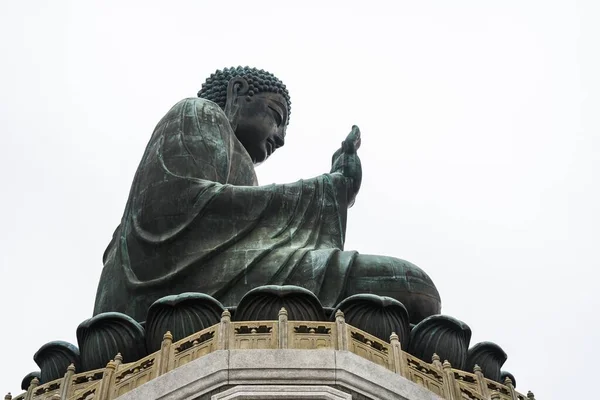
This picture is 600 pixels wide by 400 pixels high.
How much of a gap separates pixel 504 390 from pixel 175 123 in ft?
19.7

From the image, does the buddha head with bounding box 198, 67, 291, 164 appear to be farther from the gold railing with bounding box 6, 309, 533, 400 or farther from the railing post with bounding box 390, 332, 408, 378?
the railing post with bounding box 390, 332, 408, 378

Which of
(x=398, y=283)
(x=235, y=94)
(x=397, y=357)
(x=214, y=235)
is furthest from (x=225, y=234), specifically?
(x=235, y=94)

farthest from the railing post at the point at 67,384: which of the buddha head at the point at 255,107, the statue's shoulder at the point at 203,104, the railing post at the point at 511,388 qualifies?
the buddha head at the point at 255,107

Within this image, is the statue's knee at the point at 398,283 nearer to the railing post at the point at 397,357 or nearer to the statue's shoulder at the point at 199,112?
the railing post at the point at 397,357

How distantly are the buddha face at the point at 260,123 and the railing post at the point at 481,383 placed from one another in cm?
636

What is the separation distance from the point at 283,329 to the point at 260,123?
6.59m

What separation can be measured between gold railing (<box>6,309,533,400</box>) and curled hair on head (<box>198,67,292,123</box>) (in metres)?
6.61

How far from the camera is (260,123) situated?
18203 mm

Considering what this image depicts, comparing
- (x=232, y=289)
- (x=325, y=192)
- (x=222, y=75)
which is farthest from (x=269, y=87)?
(x=232, y=289)

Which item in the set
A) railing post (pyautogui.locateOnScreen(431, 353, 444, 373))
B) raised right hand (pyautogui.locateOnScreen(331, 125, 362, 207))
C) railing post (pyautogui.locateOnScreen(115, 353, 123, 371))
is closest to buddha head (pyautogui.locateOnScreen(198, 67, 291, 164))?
raised right hand (pyautogui.locateOnScreen(331, 125, 362, 207))

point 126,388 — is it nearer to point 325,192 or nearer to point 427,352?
point 427,352

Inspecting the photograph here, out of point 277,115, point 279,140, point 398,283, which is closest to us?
point 398,283

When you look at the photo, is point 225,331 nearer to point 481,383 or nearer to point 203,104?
point 481,383

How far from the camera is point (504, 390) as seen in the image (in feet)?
42.3
